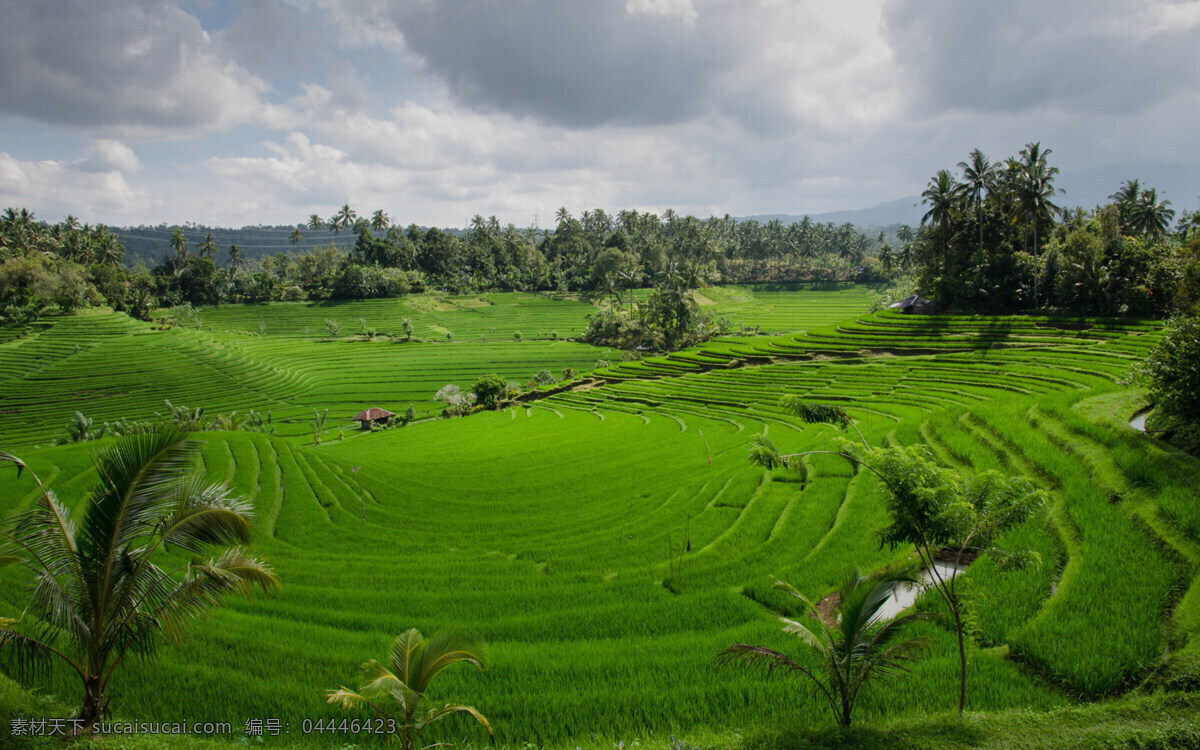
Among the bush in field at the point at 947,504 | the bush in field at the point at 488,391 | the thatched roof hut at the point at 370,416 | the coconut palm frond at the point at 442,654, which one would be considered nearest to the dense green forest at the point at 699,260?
the bush in field at the point at 947,504

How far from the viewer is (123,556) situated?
6805mm

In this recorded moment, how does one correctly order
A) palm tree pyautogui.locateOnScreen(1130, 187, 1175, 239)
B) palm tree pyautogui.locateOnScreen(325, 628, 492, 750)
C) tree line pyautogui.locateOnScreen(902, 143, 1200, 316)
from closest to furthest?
palm tree pyautogui.locateOnScreen(325, 628, 492, 750) → tree line pyautogui.locateOnScreen(902, 143, 1200, 316) → palm tree pyautogui.locateOnScreen(1130, 187, 1175, 239)

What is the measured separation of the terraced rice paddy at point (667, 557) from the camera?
7992mm

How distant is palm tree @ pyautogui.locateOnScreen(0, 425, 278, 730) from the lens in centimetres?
652

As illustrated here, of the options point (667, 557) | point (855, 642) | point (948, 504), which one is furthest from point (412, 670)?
point (667, 557)

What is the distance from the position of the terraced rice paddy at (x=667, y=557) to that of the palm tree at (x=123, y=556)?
71.6 inches

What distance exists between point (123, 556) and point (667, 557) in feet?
34.0

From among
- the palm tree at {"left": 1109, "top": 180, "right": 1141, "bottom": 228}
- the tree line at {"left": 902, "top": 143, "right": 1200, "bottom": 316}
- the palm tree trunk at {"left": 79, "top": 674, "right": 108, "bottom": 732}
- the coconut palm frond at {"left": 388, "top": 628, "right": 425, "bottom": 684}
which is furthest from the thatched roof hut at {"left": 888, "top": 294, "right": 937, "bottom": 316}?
the palm tree trunk at {"left": 79, "top": 674, "right": 108, "bottom": 732}

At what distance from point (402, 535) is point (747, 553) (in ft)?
32.4

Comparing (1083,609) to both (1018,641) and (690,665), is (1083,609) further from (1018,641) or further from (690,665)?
(690,665)

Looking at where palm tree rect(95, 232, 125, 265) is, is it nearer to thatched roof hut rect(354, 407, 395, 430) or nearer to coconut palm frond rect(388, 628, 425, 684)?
thatched roof hut rect(354, 407, 395, 430)

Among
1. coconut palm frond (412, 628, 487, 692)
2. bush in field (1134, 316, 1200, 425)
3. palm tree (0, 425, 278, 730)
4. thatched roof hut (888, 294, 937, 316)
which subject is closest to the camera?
coconut palm frond (412, 628, 487, 692)

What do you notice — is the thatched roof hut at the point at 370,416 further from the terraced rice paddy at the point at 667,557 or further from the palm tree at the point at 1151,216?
the palm tree at the point at 1151,216

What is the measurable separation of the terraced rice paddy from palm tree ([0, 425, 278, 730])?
5.97ft
